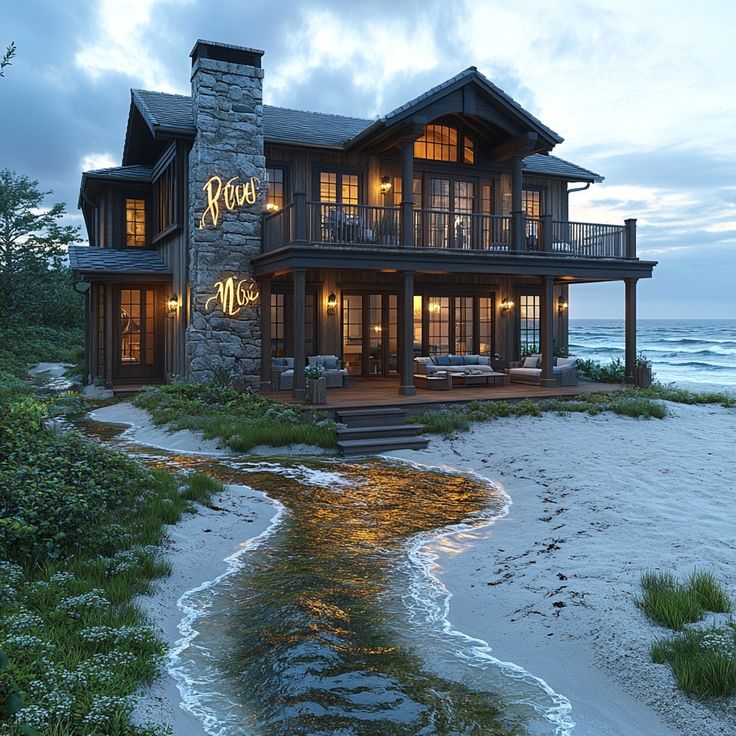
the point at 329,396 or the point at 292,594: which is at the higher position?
the point at 329,396

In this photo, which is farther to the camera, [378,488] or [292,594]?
[378,488]

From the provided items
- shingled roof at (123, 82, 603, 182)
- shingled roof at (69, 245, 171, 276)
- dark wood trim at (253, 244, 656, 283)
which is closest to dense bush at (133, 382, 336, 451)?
dark wood trim at (253, 244, 656, 283)

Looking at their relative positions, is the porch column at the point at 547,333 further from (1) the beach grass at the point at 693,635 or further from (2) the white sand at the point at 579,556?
(1) the beach grass at the point at 693,635

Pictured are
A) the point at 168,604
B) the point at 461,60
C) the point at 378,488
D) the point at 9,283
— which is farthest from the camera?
the point at 461,60

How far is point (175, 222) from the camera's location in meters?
15.6

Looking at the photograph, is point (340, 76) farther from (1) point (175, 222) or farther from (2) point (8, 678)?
(2) point (8, 678)

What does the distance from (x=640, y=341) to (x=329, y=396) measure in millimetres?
58145

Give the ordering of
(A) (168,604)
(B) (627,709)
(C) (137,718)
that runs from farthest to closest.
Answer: (A) (168,604) → (B) (627,709) → (C) (137,718)

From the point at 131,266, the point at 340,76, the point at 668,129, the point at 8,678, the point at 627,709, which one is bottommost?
the point at 627,709

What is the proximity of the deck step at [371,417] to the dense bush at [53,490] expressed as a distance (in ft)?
15.4

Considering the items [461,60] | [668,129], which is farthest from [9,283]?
[668,129]

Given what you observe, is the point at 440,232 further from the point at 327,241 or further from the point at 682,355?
the point at 682,355

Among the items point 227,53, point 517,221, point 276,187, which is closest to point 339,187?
point 276,187

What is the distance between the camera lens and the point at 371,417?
1204 centimetres
